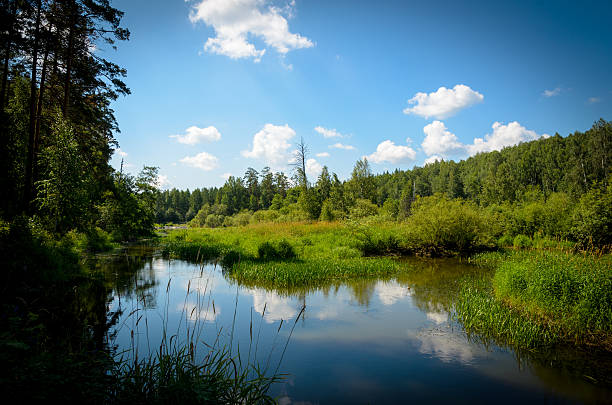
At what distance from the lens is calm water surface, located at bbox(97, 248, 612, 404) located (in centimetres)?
536

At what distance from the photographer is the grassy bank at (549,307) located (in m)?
6.87

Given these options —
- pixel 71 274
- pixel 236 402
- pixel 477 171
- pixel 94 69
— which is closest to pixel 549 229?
pixel 236 402

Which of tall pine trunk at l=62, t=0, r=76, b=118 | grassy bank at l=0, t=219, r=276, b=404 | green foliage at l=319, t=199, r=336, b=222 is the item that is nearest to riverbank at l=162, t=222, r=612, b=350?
grassy bank at l=0, t=219, r=276, b=404

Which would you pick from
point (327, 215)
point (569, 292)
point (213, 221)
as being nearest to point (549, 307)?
point (569, 292)

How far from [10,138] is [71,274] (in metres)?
7.75

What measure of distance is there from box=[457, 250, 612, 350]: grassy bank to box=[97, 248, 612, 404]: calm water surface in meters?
0.50

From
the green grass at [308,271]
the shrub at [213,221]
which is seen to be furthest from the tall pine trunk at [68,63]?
the shrub at [213,221]

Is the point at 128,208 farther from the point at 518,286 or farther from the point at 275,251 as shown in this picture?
the point at 518,286

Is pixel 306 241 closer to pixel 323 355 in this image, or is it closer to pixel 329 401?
pixel 323 355

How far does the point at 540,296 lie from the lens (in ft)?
26.2

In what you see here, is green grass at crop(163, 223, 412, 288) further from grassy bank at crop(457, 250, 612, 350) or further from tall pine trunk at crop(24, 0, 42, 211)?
tall pine trunk at crop(24, 0, 42, 211)

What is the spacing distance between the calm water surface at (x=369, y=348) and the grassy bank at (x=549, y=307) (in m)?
0.50

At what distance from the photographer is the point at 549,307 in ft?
25.1

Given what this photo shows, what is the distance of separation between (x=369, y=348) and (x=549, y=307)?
480 cm
